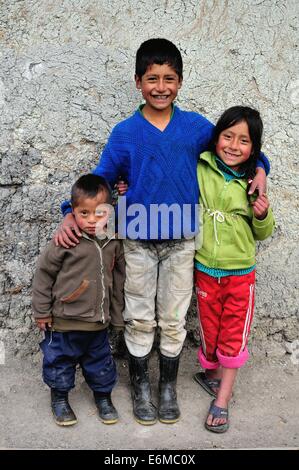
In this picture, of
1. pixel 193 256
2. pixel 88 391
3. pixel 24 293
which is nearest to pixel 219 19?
pixel 193 256

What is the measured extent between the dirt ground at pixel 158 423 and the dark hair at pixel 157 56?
1.52 meters

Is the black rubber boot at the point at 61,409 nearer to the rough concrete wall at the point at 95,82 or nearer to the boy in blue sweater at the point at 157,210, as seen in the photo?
the boy in blue sweater at the point at 157,210

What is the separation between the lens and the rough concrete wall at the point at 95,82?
9.35 feet

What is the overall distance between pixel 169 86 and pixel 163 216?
55 cm

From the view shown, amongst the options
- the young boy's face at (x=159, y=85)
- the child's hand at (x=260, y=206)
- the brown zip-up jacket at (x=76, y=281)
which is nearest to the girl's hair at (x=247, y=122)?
the child's hand at (x=260, y=206)

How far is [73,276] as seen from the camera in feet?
8.31

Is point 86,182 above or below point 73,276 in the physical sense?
above

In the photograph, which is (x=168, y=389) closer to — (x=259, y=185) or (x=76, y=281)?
(x=76, y=281)

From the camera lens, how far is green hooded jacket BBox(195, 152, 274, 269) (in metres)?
2.64

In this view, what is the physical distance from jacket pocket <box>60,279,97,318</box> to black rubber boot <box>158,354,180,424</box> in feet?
1.62

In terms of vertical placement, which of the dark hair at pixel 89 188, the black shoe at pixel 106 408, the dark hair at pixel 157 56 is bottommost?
the black shoe at pixel 106 408

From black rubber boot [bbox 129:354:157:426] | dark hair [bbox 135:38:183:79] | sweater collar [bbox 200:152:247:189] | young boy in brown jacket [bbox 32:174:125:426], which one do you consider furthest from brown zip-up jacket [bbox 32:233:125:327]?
dark hair [bbox 135:38:183:79]

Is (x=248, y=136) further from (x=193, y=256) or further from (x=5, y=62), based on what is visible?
(x=5, y=62)

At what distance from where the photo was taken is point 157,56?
2531 mm
